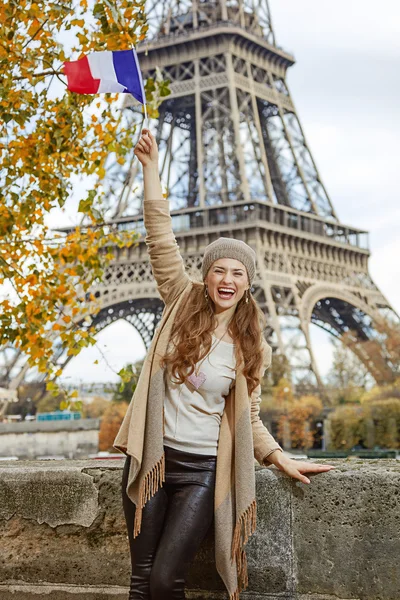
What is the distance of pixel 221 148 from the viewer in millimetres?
39531

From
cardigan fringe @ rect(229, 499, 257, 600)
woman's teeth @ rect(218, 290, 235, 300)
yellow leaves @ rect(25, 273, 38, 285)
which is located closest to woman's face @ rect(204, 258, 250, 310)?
woman's teeth @ rect(218, 290, 235, 300)

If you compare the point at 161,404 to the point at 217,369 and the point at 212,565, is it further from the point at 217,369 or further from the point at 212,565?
the point at 212,565

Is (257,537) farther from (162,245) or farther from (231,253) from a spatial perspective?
(162,245)

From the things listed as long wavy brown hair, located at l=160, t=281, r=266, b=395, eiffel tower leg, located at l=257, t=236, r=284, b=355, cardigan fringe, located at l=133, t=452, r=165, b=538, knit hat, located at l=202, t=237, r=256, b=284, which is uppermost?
eiffel tower leg, located at l=257, t=236, r=284, b=355

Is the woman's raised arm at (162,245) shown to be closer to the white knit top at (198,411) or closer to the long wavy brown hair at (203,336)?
the long wavy brown hair at (203,336)

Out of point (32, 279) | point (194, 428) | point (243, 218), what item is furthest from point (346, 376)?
point (194, 428)

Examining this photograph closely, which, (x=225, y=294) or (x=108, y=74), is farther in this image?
(x=108, y=74)

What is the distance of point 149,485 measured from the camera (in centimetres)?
381

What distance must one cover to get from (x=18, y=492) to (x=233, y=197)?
35.0 meters

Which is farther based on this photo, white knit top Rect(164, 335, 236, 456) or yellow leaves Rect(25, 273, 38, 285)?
yellow leaves Rect(25, 273, 38, 285)

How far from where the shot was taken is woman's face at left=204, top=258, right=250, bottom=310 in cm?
411

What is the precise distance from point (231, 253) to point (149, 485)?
3.94ft

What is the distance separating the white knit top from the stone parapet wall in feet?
2.12

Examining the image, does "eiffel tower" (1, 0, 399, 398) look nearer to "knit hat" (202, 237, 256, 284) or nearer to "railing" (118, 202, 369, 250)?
"railing" (118, 202, 369, 250)
